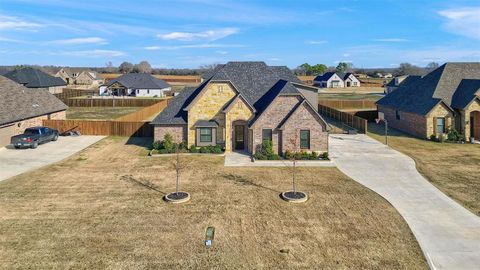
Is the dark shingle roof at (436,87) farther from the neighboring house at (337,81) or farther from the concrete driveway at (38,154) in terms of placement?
the neighboring house at (337,81)

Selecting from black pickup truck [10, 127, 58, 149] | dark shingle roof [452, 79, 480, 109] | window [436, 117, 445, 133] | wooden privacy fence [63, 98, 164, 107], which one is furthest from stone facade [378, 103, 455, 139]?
wooden privacy fence [63, 98, 164, 107]

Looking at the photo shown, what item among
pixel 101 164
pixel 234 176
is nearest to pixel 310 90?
pixel 234 176

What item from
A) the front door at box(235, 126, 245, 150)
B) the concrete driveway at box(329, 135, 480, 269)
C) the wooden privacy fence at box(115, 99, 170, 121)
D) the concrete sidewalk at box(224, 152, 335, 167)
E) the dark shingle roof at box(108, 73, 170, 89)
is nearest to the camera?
the concrete driveway at box(329, 135, 480, 269)

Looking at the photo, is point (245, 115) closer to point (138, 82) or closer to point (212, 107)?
point (212, 107)

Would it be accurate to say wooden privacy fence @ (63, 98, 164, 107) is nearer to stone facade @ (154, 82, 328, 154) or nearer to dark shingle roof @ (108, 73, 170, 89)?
dark shingle roof @ (108, 73, 170, 89)

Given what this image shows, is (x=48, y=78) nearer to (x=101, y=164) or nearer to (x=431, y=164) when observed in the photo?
(x=101, y=164)

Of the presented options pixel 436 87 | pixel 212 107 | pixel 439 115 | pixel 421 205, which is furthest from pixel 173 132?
pixel 436 87
